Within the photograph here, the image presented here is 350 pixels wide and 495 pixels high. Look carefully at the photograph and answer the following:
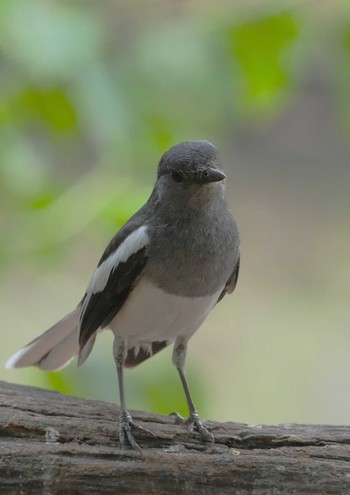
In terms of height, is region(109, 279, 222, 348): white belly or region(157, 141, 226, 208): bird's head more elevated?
region(157, 141, 226, 208): bird's head

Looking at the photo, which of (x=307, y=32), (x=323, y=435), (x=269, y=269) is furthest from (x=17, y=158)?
(x=269, y=269)

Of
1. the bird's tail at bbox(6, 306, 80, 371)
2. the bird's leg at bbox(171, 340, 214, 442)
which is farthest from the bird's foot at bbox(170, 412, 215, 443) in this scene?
the bird's tail at bbox(6, 306, 80, 371)

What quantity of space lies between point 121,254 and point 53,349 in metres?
0.67

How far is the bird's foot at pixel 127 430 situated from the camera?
3219 millimetres

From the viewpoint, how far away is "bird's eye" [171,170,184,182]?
3.38 meters

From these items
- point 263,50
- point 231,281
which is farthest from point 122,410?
point 263,50

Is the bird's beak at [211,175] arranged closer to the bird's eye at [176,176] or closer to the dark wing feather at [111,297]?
the bird's eye at [176,176]

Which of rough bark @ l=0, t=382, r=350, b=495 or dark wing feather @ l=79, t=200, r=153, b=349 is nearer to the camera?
rough bark @ l=0, t=382, r=350, b=495

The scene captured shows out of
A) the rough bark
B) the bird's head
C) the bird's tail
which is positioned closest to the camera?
the rough bark

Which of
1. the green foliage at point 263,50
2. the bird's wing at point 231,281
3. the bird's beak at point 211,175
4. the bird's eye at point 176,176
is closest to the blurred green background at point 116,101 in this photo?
the green foliage at point 263,50

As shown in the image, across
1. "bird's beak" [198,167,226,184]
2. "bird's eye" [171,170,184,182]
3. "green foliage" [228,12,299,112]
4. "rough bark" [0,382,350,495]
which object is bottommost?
"rough bark" [0,382,350,495]

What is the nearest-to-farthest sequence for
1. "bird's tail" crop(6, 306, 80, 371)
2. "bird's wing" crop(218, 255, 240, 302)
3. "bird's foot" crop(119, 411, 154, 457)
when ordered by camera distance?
"bird's foot" crop(119, 411, 154, 457) < "bird's wing" crop(218, 255, 240, 302) < "bird's tail" crop(6, 306, 80, 371)

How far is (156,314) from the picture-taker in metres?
3.40

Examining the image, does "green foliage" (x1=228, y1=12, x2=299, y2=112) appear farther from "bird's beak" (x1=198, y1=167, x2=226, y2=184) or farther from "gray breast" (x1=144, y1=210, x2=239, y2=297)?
"gray breast" (x1=144, y1=210, x2=239, y2=297)
